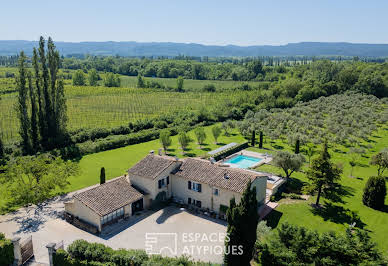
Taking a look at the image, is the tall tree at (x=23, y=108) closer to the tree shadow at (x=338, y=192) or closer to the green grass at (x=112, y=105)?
the green grass at (x=112, y=105)

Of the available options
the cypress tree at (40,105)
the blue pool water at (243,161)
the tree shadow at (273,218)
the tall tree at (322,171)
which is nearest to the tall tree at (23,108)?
the cypress tree at (40,105)

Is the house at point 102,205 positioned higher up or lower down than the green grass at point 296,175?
higher up

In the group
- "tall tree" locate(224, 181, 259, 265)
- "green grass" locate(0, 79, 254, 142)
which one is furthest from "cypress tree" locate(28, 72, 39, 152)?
"tall tree" locate(224, 181, 259, 265)

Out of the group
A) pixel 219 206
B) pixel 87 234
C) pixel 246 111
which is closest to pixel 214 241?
pixel 219 206

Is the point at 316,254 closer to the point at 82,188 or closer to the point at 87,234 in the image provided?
→ the point at 87,234

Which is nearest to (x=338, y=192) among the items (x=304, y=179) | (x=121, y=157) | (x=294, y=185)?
(x=304, y=179)

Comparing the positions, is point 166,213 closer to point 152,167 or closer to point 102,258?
point 152,167
